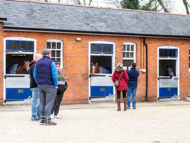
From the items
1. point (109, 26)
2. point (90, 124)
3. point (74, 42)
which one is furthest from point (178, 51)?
point (90, 124)

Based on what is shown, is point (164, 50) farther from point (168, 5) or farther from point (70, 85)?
point (168, 5)

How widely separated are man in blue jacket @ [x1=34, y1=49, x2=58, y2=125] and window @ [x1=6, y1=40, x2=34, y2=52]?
19.7 feet

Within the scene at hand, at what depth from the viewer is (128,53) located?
18641 millimetres

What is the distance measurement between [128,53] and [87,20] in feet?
8.37

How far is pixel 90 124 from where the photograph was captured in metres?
10.4

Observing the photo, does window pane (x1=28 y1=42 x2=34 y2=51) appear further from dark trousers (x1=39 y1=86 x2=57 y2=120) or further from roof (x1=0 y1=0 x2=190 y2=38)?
dark trousers (x1=39 y1=86 x2=57 y2=120)

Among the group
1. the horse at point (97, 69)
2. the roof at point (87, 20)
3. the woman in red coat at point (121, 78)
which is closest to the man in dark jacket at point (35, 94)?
the woman in red coat at point (121, 78)

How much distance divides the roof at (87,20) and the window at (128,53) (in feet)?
2.24

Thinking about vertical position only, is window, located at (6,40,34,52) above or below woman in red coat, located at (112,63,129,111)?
above

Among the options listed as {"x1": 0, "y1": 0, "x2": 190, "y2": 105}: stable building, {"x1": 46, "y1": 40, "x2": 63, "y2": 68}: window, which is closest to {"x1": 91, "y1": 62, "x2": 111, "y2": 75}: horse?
{"x1": 0, "y1": 0, "x2": 190, "y2": 105}: stable building

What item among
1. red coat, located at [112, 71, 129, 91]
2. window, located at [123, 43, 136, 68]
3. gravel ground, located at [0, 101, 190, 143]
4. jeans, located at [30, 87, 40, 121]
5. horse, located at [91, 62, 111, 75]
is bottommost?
gravel ground, located at [0, 101, 190, 143]

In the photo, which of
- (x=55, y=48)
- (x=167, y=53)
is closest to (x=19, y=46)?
(x=55, y=48)

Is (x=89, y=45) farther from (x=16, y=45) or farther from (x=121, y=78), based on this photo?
(x=121, y=78)

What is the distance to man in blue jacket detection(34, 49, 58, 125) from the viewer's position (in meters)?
10.2
